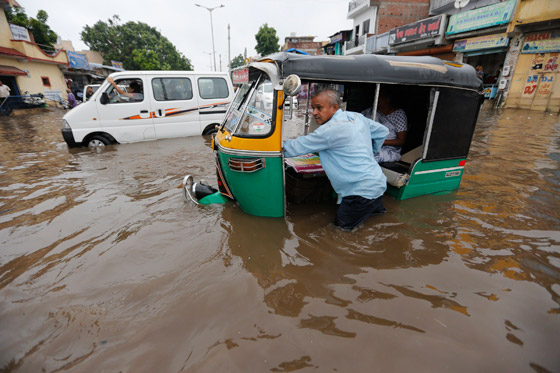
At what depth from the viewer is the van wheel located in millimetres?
6932

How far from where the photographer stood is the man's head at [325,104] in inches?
108

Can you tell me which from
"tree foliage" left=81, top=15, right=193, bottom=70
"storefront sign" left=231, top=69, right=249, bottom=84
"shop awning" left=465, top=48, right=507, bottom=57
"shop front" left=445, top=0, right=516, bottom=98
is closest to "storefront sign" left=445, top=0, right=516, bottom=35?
"shop front" left=445, top=0, right=516, bottom=98

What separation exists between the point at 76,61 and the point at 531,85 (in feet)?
111

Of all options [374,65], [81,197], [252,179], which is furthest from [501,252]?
[81,197]

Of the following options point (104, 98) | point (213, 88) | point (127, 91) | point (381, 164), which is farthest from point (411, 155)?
point (104, 98)

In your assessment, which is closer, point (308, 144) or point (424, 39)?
point (308, 144)

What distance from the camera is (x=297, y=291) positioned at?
2332mm

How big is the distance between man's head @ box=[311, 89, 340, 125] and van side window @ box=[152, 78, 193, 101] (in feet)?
19.2

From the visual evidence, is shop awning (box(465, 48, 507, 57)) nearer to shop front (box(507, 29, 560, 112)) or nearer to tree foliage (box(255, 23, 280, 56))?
shop front (box(507, 29, 560, 112))

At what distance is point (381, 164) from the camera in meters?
4.09

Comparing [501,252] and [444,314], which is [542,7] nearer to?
[501,252]

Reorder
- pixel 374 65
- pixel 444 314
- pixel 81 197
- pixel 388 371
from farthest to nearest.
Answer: pixel 81 197, pixel 374 65, pixel 444 314, pixel 388 371

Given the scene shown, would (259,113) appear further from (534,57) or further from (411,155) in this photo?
(534,57)

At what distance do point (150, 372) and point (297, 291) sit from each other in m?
1.19
